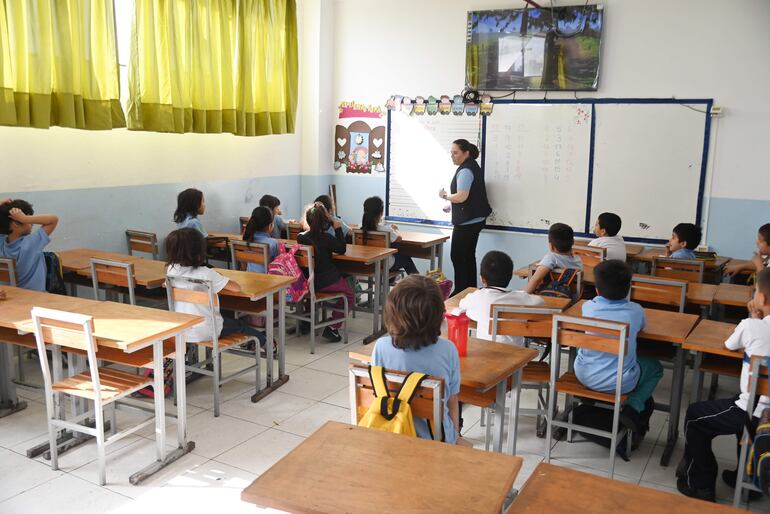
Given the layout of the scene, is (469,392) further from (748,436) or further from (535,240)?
(535,240)

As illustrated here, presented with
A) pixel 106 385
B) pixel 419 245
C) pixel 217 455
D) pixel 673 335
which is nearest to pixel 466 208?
pixel 419 245

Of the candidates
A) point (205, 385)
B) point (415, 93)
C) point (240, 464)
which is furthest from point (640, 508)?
point (415, 93)

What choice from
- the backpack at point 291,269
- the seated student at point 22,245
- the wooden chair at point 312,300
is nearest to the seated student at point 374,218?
the wooden chair at point 312,300

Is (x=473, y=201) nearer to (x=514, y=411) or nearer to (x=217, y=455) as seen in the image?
(x=514, y=411)

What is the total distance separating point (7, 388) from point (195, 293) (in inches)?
51.5

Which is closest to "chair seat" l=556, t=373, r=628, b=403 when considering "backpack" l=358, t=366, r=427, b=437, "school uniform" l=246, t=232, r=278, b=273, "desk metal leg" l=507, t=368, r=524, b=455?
"desk metal leg" l=507, t=368, r=524, b=455

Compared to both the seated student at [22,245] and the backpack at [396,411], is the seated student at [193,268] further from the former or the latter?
the backpack at [396,411]

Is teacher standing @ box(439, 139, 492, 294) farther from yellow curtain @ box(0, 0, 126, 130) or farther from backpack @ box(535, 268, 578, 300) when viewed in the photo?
yellow curtain @ box(0, 0, 126, 130)

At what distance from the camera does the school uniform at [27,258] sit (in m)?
4.17

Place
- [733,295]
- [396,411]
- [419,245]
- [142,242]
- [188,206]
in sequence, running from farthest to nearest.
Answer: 1. [419,245]
2. [142,242]
3. [188,206]
4. [733,295]
5. [396,411]

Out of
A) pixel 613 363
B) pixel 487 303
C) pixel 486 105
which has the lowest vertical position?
pixel 613 363

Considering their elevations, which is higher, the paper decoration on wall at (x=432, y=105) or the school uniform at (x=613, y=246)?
the paper decoration on wall at (x=432, y=105)

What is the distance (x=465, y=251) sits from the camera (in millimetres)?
6605

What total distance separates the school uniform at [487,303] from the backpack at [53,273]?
109 inches
